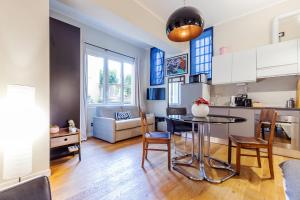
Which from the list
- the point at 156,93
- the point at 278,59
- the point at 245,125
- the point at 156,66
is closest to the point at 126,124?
the point at 156,93

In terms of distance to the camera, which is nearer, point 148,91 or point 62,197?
point 62,197

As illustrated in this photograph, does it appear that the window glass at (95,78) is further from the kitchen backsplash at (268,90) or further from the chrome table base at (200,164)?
the kitchen backsplash at (268,90)

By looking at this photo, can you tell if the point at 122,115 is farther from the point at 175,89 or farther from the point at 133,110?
the point at 175,89

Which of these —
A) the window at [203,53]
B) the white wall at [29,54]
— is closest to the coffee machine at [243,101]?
the window at [203,53]

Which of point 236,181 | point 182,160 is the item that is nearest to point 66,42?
→ point 182,160

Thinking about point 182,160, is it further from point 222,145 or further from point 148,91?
point 148,91

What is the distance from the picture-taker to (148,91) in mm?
5512

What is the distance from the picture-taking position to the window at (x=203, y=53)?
416 centimetres

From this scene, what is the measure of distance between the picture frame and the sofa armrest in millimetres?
2419

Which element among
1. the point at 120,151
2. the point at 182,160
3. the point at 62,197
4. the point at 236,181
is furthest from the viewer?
the point at 120,151

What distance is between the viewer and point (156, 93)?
5.21 meters

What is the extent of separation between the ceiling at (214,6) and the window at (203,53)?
0.62 metres

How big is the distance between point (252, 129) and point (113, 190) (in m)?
2.81

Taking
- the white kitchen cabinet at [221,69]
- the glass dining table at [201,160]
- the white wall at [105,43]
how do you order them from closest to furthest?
the glass dining table at [201,160] → the white kitchen cabinet at [221,69] → the white wall at [105,43]
